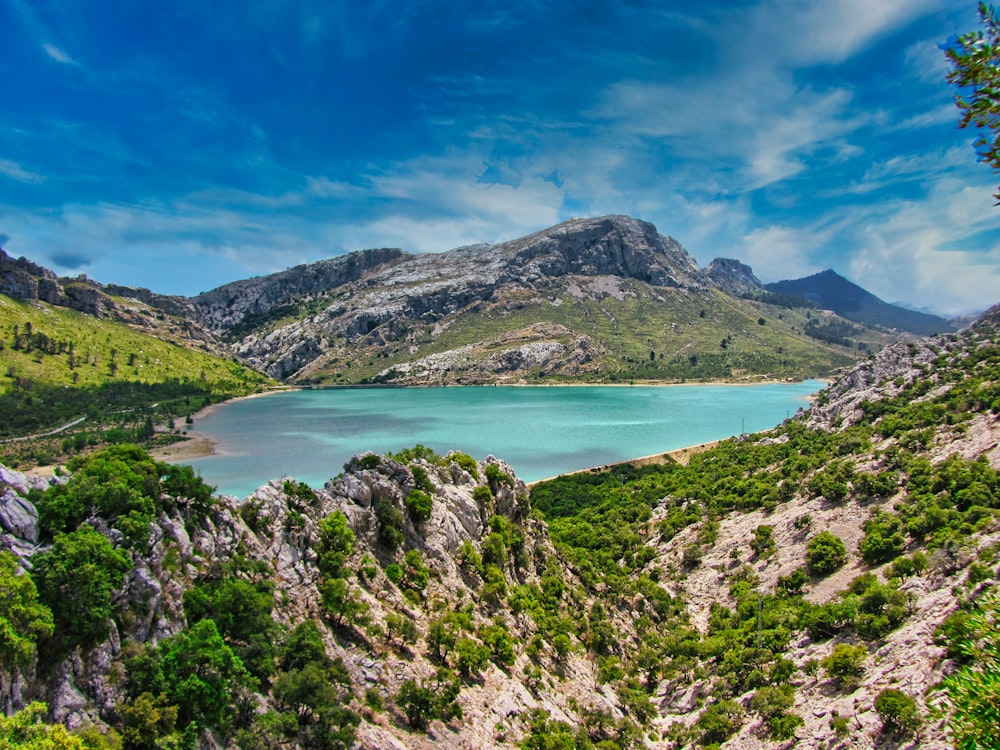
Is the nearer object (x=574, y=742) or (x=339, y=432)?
(x=574, y=742)

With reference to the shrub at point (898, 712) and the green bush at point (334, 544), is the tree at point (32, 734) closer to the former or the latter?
the green bush at point (334, 544)

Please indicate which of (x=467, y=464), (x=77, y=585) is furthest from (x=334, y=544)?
(x=467, y=464)

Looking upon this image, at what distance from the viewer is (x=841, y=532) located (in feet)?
144

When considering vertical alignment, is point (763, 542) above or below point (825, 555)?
below

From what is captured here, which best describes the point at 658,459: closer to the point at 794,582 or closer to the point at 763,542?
the point at 763,542

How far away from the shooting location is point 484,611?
1205 inches

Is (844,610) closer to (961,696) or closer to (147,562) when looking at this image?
(961,696)

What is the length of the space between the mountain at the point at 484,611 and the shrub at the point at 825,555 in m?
0.15

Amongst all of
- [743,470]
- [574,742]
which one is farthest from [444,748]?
[743,470]

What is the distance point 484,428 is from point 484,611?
99812mm

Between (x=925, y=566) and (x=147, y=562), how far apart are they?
41159 mm

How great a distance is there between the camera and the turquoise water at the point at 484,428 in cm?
9331

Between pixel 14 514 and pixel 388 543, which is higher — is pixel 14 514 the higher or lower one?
the higher one

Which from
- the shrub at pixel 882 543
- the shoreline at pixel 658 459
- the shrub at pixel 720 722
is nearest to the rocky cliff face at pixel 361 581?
the shrub at pixel 720 722
